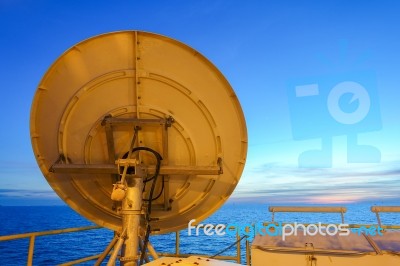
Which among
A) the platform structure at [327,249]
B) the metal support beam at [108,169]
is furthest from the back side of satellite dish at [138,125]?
the platform structure at [327,249]

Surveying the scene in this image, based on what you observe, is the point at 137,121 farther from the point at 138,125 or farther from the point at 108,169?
the point at 108,169

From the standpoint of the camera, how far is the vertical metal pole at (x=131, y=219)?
424cm

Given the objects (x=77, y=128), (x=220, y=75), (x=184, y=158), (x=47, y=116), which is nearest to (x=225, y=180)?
(x=184, y=158)

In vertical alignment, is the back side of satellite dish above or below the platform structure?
above

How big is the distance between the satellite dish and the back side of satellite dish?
0.01m

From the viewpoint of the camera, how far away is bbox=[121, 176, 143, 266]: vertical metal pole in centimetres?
424

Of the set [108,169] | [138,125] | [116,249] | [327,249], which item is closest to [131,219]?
[116,249]

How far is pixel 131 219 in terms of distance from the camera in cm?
434

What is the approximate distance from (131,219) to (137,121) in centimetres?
142

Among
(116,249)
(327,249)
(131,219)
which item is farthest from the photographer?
(131,219)

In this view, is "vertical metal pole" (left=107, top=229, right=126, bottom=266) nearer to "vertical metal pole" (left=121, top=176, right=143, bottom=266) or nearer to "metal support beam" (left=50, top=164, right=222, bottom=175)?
"vertical metal pole" (left=121, top=176, right=143, bottom=266)

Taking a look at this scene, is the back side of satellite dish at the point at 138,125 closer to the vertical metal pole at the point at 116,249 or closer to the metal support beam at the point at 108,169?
the metal support beam at the point at 108,169

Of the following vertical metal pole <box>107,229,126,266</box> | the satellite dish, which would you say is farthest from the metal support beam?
vertical metal pole <box>107,229,126,266</box>

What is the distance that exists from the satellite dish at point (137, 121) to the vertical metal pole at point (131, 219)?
0.23 meters
